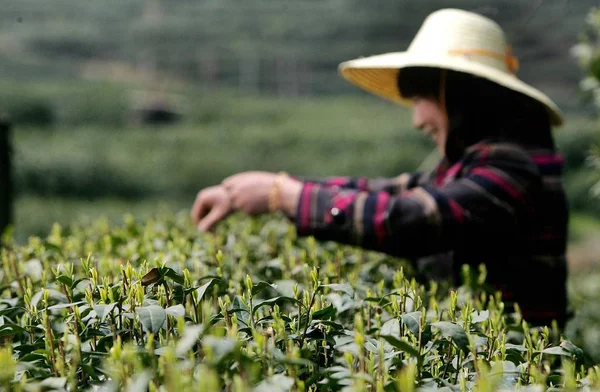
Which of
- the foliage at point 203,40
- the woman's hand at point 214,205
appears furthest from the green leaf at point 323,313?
the foliage at point 203,40

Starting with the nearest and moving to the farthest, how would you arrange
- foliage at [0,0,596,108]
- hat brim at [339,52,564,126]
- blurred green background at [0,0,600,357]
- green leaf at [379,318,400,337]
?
green leaf at [379,318,400,337] → hat brim at [339,52,564,126] → blurred green background at [0,0,600,357] → foliage at [0,0,596,108]

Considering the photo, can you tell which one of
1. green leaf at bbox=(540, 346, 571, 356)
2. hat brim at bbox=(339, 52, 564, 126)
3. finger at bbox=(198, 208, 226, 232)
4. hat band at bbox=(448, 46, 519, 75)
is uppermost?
hat band at bbox=(448, 46, 519, 75)

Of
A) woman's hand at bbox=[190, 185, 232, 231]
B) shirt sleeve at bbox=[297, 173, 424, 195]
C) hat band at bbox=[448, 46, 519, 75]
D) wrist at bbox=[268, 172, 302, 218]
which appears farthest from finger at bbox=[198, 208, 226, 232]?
hat band at bbox=[448, 46, 519, 75]

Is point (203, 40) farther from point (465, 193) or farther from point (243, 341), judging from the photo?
point (243, 341)

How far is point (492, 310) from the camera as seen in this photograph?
1237 mm

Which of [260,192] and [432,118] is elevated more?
[432,118]

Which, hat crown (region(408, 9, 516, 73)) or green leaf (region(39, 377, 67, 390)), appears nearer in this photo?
green leaf (region(39, 377, 67, 390))

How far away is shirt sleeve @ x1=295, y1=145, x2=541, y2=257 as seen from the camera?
5.49 ft

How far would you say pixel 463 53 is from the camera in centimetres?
192


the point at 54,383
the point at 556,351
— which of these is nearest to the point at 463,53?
the point at 556,351

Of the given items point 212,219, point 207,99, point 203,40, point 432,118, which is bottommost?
point 212,219

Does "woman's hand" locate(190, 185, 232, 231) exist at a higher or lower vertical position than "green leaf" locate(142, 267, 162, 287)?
higher

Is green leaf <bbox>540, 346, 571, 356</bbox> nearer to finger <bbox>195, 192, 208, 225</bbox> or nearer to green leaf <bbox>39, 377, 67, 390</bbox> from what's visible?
green leaf <bbox>39, 377, 67, 390</bbox>

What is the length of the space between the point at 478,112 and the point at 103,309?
137cm
